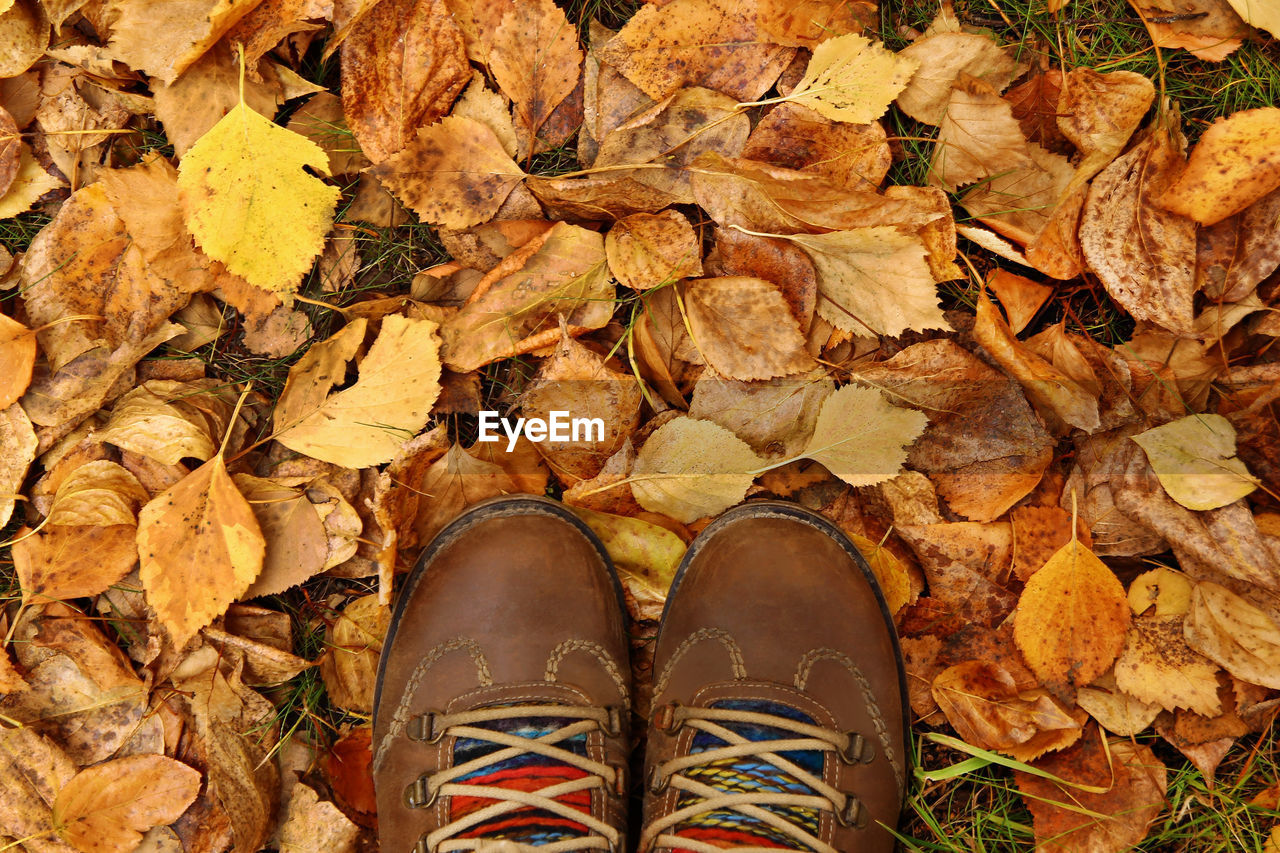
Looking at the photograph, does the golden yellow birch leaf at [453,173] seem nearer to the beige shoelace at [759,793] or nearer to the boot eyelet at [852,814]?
the beige shoelace at [759,793]

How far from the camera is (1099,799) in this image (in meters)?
1.30

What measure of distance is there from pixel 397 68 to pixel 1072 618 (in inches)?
55.7

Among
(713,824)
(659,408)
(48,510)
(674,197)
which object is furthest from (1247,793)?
(48,510)

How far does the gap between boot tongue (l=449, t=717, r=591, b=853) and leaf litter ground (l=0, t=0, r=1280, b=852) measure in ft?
0.77

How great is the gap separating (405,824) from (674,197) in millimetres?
1126

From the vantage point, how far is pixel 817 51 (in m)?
1.27

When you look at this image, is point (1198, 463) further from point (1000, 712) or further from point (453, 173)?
point (453, 173)

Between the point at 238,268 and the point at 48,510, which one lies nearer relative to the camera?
the point at 238,268

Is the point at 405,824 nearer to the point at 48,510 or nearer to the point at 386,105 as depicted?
the point at 48,510

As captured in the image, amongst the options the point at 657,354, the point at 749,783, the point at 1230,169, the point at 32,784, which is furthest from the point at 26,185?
the point at 1230,169

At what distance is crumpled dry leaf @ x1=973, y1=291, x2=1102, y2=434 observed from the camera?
50.1 inches

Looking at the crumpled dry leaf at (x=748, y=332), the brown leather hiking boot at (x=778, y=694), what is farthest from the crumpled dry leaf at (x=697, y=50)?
the brown leather hiking boot at (x=778, y=694)

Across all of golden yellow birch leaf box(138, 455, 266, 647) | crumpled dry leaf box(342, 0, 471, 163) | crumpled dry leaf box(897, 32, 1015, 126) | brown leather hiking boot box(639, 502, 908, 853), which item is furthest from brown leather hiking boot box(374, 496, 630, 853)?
crumpled dry leaf box(897, 32, 1015, 126)

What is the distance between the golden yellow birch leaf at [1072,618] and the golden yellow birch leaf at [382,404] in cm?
103
